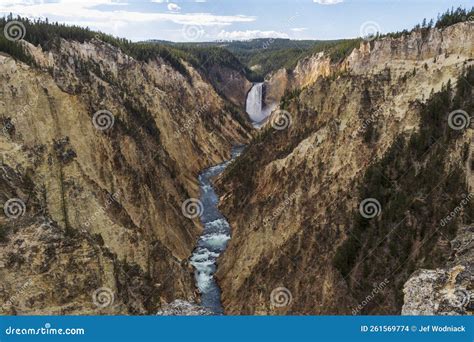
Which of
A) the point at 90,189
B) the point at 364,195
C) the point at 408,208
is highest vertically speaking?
the point at 364,195

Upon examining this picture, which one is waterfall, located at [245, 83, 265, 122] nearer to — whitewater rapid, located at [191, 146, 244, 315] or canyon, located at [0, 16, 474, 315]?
Result: whitewater rapid, located at [191, 146, 244, 315]

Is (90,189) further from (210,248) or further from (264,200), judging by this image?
(264,200)

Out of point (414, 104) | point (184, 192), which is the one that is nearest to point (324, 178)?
point (414, 104)

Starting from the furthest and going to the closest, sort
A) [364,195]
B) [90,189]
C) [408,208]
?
[364,195]
[90,189]
[408,208]

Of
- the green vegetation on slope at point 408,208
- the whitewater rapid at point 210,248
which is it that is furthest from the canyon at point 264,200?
the whitewater rapid at point 210,248

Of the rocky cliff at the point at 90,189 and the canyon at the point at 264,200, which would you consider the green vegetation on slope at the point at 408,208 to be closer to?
the canyon at the point at 264,200

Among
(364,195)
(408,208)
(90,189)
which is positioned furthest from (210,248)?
(408,208)

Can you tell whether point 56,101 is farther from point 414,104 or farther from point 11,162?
point 414,104
